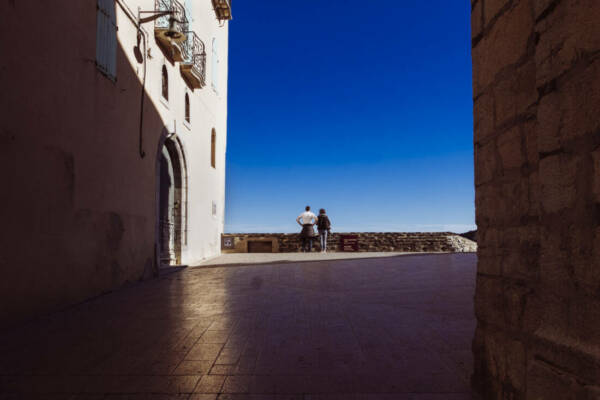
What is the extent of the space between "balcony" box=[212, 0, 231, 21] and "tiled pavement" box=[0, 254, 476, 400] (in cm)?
1162

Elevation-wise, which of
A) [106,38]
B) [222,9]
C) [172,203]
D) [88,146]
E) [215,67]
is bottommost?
[172,203]

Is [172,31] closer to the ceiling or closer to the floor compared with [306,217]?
closer to the ceiling

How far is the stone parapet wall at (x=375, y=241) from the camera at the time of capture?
63.8ft

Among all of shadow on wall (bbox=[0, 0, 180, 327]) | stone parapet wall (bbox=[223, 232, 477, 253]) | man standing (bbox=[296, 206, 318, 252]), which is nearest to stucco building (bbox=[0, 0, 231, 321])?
shadow on wall (bbox=[0, 0, 180, 327])

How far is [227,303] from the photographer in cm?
510

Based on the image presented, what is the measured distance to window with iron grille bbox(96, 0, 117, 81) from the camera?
606cm

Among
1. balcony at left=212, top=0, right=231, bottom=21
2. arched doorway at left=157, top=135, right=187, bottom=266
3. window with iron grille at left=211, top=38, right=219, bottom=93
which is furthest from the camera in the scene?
balcony at left=212, top=0, right=231, bottom=21

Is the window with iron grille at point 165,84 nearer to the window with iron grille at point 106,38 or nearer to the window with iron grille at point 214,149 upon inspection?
the window with iron grille at point 106,38

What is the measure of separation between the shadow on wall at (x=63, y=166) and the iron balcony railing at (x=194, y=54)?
297cm

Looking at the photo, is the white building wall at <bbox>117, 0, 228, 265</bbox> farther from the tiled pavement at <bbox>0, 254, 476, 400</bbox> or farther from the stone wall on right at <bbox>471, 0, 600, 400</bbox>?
the stone wall on right at <bbox>471, 0, 600, 400</bbox>

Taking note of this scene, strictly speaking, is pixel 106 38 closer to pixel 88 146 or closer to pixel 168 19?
pixel 88 146

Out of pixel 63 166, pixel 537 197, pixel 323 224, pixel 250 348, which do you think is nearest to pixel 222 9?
pixel 323 224

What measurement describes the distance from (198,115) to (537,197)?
444 inches

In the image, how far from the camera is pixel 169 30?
8.32 meters
